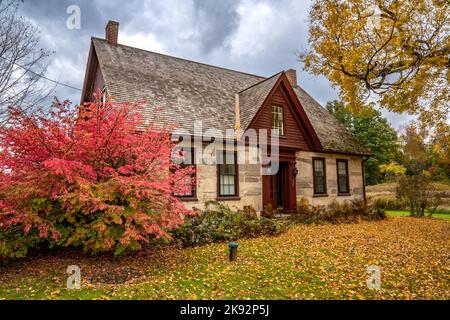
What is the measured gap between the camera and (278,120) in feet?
44.2

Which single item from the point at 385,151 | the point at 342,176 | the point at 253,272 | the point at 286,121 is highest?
the point at 385,151

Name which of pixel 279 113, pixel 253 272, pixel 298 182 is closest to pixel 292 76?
pixel 279 113

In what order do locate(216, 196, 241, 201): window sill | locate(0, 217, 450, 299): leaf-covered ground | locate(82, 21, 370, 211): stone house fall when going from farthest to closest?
1. locate(82, 21, 370, 211): stone house
2. locate(216, 196, 241, 201): window sill
3. locate(0, 217, 450, 299): leaf-covered ground

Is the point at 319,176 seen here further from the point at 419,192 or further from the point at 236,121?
the point at 419,192

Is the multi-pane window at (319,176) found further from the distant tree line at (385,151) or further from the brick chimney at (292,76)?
the distant tree line at (385,151)

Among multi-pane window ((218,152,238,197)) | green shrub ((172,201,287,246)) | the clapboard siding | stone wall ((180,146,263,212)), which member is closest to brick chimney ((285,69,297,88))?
the clapboard siding

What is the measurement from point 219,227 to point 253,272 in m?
3.45

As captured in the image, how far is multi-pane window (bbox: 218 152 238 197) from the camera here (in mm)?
11766

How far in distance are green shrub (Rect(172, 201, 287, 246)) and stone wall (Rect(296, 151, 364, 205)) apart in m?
4.10

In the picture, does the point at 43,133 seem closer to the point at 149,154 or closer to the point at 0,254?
the point at 149,154

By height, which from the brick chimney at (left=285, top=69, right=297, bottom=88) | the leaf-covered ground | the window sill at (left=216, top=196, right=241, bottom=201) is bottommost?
the leaf-covered ground

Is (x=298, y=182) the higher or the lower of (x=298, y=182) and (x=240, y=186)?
the higher

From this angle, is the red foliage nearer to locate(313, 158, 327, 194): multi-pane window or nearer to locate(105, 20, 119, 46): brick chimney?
locate(105, 20, 119, 46): brick chimney

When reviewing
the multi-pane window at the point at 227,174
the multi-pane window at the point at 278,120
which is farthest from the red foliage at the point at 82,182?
the multi-pane window at the point at 278,120
